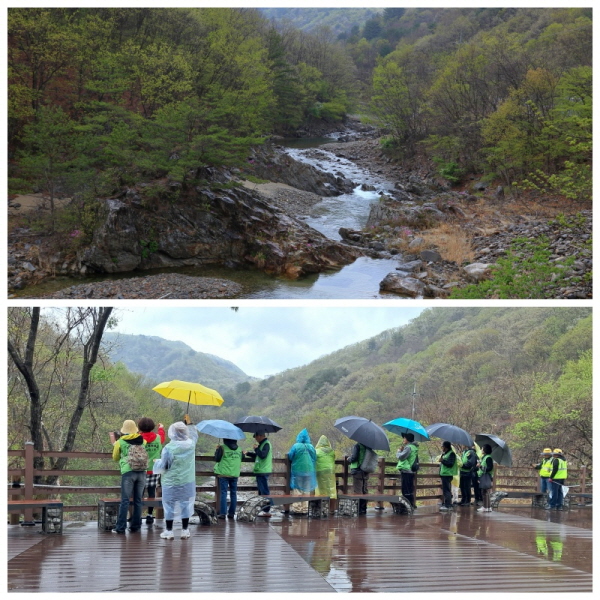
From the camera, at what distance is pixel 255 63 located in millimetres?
24984

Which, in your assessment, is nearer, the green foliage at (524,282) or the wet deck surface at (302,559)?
the wet deck surface at (302,559)

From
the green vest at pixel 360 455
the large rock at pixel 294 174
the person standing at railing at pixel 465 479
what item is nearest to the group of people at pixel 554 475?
the person standing at railing at pixel 465 479

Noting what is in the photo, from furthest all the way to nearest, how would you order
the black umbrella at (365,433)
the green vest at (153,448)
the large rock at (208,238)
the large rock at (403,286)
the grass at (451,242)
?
the large rock at (208,238)
the grass at (451,242)
the large rock at (403,286)
the black umbrella at (365,433)
the green vest at (153,448)

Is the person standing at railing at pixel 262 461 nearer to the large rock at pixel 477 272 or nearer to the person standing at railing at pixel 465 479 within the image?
the person standing at railing at pixel 465 479

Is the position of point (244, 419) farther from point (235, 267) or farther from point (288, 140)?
point (288, 140)

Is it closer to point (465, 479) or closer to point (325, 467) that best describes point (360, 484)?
point (325, 467)

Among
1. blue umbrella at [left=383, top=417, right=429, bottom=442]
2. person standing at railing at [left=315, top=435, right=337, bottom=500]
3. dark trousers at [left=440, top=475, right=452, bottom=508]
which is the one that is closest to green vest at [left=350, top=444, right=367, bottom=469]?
person standing at railing at [left=315, top=435, right=337, bottom=500]

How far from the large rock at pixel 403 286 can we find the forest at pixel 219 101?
3.68 metres

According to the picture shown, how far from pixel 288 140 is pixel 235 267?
23600 mm

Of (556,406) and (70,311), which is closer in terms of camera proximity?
(70,311)

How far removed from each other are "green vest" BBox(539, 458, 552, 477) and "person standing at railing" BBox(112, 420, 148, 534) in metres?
8.09

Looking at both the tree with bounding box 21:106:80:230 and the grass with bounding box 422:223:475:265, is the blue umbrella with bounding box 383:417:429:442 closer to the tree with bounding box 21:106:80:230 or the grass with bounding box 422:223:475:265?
the grass with bounding box 422:223:475:265

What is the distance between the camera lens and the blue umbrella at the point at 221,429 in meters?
7.63

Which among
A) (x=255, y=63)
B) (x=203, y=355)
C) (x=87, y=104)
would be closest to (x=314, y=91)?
(x=255, y=63)
